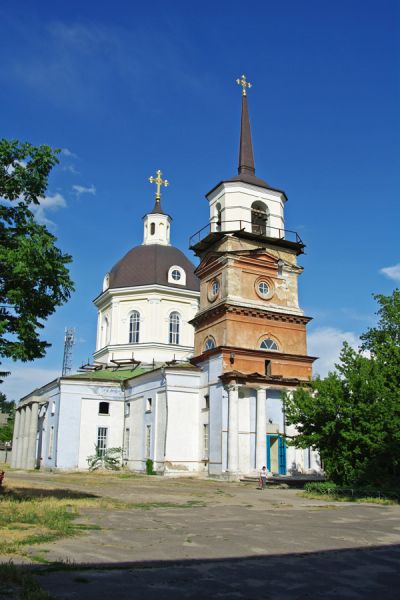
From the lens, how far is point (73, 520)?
12.4 metres

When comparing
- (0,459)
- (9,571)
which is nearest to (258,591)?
(9,571)

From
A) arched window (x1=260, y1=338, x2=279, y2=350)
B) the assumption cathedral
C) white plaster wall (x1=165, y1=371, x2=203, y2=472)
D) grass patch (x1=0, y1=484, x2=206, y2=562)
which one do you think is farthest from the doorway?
grass patch (x1=0, y1=484, x2=206, y2=562)

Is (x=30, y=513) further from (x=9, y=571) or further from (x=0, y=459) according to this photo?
(x=0, y=459)

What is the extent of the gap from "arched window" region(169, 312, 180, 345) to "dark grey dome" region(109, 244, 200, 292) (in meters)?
2.32

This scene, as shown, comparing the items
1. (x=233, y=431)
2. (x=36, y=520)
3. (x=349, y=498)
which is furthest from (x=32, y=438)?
(x=36, y=520)

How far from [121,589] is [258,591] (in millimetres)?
1611

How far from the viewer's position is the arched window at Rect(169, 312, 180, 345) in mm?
43500

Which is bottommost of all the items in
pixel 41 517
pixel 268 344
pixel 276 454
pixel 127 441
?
pixel 41 517

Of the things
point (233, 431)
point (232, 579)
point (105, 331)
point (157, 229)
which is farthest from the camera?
point (157, 229)

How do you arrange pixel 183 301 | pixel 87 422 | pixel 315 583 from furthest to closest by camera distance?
1. pixel 183 301
2. pixel 87 422
3. pixel 315 583

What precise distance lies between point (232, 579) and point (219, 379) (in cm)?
2394

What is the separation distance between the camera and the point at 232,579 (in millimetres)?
7266

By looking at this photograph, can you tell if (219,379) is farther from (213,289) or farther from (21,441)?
(21,441)

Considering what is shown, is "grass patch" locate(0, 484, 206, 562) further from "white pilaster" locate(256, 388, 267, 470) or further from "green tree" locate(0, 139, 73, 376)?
"white pilaster" locate(256, 388, 267, 470)
